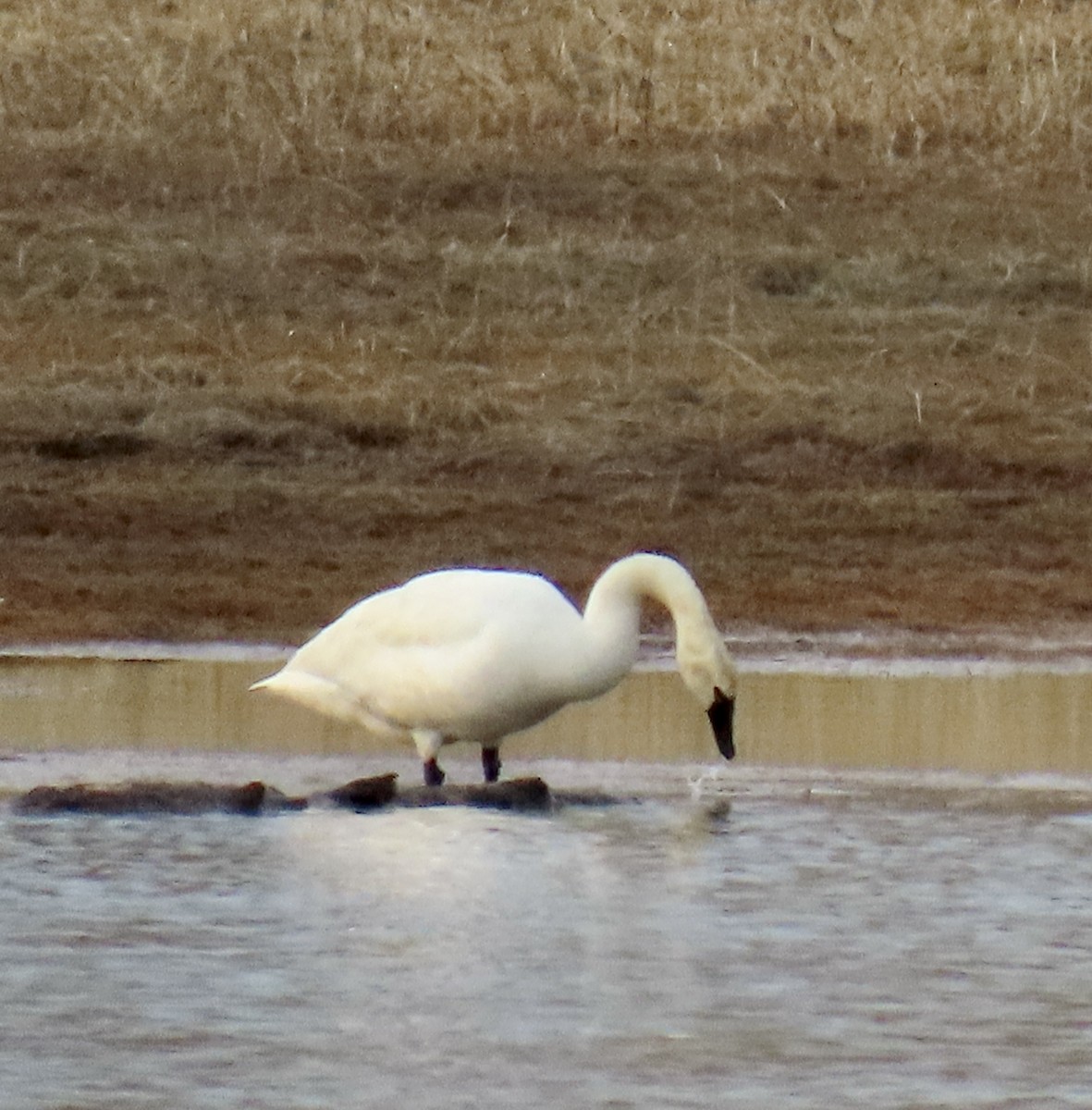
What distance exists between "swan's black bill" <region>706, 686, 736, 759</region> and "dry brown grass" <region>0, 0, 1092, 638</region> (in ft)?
12.7

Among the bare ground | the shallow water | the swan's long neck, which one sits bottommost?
the shallow water

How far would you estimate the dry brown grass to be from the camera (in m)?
14.0

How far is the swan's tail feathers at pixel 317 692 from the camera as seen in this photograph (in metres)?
9.48

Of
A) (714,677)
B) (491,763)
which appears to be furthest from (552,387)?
(714,677)

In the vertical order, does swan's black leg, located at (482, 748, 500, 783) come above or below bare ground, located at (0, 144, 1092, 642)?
below

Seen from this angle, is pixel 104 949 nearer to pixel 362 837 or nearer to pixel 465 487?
pixel 362 837

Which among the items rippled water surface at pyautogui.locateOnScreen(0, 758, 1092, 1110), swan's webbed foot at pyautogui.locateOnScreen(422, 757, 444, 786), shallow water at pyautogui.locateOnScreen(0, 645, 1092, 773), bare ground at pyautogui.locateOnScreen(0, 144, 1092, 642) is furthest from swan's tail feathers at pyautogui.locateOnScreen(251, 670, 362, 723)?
bare ground at pyautogui.locateOnScreen(0, 144, 1092, 642)

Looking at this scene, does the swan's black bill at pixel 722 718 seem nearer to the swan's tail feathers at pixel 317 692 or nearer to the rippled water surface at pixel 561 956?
the rippled water surface at pixel 561 956

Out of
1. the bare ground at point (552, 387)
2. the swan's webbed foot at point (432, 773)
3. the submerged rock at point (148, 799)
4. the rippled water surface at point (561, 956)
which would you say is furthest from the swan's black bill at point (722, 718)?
the bare ground at point (552, 387)

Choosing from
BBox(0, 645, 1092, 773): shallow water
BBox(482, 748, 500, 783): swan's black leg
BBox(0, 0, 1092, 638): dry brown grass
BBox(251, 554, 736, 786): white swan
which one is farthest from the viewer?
BBox(0, 0, 1092, 638): dry brown grass

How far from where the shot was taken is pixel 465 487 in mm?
14852

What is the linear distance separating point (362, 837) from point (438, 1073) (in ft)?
8.78

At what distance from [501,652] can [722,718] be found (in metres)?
0.64

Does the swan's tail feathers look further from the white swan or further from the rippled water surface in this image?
the rippled water surface
